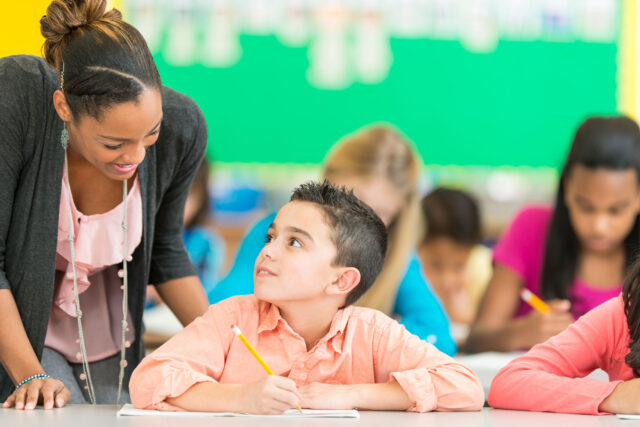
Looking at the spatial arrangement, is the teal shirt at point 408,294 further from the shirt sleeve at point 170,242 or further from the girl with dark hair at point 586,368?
the girl with dark hair at point 586,368

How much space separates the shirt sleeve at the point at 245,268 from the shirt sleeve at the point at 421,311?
352mm

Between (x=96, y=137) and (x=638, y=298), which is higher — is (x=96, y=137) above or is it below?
above

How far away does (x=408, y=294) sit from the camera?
2010 mm

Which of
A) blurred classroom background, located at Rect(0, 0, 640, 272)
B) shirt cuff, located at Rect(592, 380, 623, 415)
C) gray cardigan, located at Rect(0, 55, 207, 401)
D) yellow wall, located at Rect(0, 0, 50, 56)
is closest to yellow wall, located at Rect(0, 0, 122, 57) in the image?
yellow wall, located at Rect(0, 0, 50, 56)

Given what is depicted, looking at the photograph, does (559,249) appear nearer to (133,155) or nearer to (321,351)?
(321,351)

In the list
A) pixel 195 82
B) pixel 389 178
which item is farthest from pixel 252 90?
pixel 389 178

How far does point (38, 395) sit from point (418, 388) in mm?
499

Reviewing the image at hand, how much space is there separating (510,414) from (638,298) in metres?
0.25

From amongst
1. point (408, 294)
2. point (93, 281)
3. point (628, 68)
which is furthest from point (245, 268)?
point (628, 68)

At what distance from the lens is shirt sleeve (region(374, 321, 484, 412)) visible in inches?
43.2

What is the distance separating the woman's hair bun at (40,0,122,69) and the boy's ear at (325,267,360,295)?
512mm

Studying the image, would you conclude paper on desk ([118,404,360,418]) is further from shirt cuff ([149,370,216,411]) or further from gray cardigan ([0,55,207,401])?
gray cardigan ([0,55,207,401])

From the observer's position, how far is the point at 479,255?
3.49 m

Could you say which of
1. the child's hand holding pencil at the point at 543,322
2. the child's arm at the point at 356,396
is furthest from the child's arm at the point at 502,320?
the child's arm at the point at 356,396
